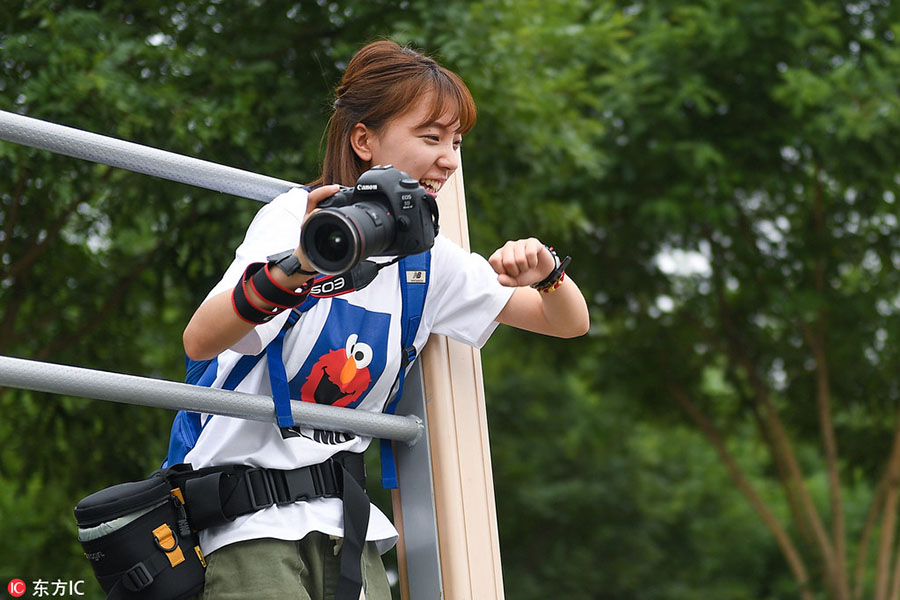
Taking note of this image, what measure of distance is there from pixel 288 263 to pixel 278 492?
14.6 inches

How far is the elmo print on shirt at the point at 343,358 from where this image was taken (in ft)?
5.11

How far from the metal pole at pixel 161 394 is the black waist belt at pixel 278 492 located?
7cm

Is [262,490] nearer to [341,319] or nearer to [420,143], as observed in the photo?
[341,319]

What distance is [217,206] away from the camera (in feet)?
14.1

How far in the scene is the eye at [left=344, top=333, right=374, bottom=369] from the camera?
5.16 ft

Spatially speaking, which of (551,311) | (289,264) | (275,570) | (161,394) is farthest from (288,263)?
(551,311)

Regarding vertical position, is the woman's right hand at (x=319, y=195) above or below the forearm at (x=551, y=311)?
above

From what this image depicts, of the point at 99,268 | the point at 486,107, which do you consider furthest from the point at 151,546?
the point at 99,268

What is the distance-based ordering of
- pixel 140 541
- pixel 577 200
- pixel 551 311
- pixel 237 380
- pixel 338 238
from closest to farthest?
pixel 338 238 → pixel 140 541 → pixel 237 380 → pixel 551 311 → pixel 577 200

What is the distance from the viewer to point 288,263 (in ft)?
4.32

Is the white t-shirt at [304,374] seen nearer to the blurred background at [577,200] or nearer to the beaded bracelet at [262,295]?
the beaded bracelet at [262,295]

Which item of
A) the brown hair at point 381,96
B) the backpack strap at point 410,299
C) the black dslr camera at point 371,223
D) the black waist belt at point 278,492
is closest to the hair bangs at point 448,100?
the brown hair at point 381,96

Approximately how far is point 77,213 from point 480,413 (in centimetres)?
328

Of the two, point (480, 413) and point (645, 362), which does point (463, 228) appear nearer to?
point (480, 413)
